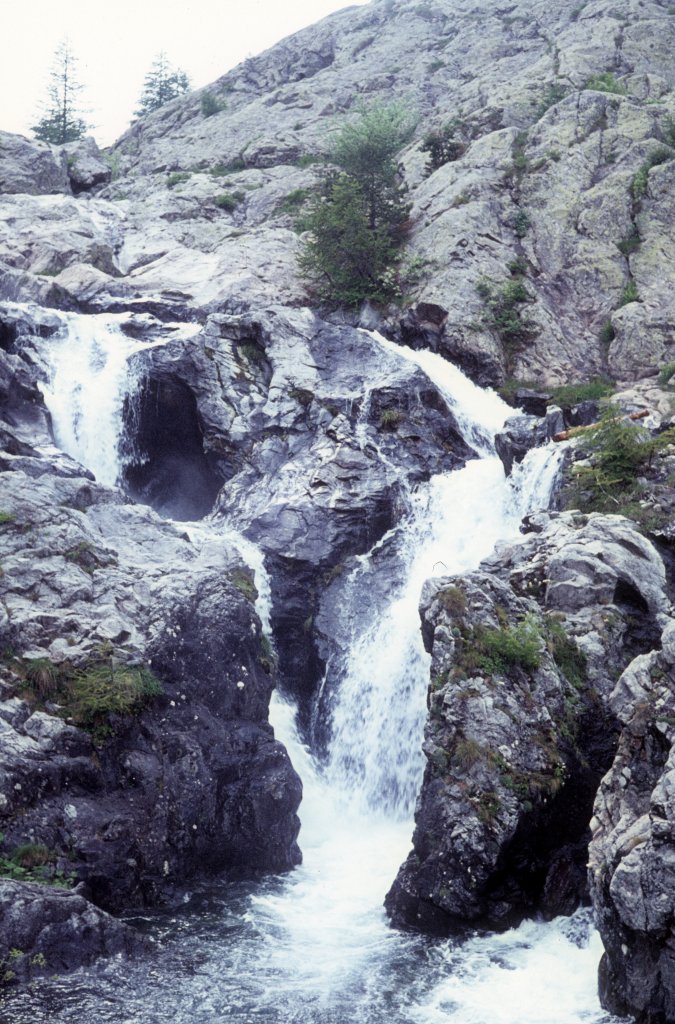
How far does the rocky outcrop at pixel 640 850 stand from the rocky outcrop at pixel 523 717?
750 mm

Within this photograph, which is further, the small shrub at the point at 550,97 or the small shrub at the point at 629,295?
the small shrub at the point at 550,97

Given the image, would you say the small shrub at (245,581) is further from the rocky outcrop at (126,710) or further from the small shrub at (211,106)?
the small shrub at (211,106)

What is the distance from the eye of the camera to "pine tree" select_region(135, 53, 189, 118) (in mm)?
70312

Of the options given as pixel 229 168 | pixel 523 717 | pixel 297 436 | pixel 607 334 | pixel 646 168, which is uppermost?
pixel 229 168

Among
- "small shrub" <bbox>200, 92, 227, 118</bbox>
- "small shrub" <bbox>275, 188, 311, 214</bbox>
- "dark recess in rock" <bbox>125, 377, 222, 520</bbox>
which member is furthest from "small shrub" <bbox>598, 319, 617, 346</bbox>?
"small shrub" <bbox>200, 92, 227, 118</bbox>

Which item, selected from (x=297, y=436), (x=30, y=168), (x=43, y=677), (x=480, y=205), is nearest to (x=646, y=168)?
(x=480, y=205)

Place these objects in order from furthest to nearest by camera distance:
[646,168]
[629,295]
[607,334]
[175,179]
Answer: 1. [175,179]
2. [646,168]
3. [629,295]
4. [607,334]

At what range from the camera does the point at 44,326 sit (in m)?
26.9

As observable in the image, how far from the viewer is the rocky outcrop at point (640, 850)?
30.1 feet

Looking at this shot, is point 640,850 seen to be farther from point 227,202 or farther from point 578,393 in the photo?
point 227,202

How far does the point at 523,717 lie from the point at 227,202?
34836 mm

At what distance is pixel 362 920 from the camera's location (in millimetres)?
12984

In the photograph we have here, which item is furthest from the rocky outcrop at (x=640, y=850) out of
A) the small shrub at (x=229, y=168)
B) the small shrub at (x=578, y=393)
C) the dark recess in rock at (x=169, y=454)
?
the small shrub at (x=229, y=168)

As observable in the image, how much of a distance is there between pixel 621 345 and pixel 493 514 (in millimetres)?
11206
